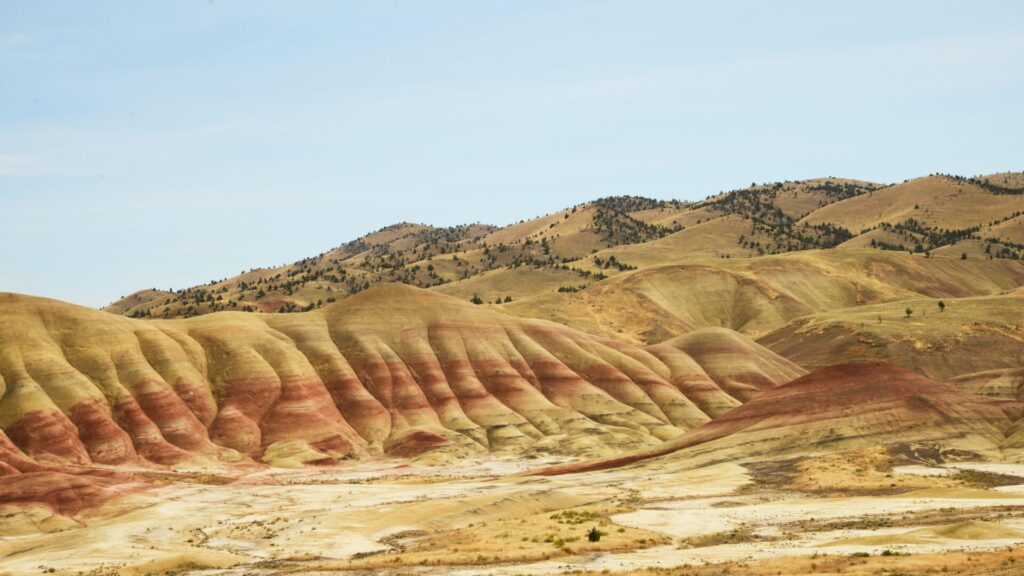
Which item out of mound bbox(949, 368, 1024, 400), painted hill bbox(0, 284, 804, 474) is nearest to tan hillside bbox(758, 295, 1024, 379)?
painted hill bbox(0, 284, 804, 474)

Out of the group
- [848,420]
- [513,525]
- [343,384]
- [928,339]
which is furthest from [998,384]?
[513,525]

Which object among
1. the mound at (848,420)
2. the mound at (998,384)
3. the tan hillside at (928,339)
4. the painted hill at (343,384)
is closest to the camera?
the mound at (848,420)

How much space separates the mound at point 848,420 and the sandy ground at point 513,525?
8226 mm

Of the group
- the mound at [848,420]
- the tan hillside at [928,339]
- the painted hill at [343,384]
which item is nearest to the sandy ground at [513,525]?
the mound at [848,420]

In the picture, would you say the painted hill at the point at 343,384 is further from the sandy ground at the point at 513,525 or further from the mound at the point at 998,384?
the mound at the point at 998,384

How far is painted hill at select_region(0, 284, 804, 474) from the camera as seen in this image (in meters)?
121

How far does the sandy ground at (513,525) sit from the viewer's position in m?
61.2

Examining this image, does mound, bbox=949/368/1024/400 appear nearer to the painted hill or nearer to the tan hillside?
the painted hill

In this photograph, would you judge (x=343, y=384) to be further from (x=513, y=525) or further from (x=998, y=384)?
(x=998, y=384)

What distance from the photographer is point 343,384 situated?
142750 millimetres

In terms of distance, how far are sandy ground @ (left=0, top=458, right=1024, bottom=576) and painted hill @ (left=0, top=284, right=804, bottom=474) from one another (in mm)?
20658

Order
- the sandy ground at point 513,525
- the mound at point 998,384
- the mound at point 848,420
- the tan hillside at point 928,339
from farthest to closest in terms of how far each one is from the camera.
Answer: the tan hillside at point 928,339
the mound at point 998,384
the mound at point 848,420
the sandy ground at point 513,525

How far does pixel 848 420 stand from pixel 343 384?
6504 centimetres

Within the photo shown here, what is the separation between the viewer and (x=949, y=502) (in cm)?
7769
